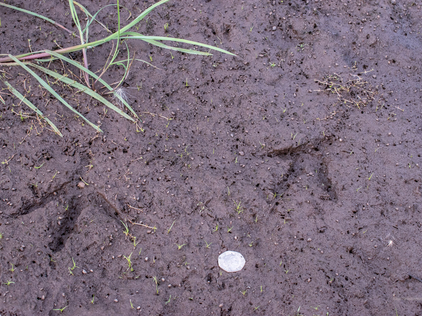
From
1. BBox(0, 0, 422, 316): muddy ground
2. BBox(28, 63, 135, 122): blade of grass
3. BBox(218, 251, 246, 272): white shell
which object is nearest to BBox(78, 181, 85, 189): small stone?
BBox(0, 0, 422, 316): muddy ground

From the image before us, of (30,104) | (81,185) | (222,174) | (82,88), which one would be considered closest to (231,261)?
(222,174)

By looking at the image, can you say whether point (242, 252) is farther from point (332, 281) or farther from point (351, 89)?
point (351, 89)

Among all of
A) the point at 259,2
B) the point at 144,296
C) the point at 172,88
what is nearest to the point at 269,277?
the point at 144,296

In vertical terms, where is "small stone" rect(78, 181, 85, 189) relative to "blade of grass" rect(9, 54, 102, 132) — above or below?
below

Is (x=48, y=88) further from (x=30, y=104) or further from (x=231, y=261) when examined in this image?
(x=231, y=261)

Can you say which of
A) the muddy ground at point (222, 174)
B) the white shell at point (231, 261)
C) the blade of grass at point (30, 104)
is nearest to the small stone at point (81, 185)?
the muddy ground at point (222, 174)

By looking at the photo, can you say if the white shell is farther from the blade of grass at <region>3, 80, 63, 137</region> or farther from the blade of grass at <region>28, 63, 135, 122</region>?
the blade of grass at <region>3, 80, 63, 137</region>
